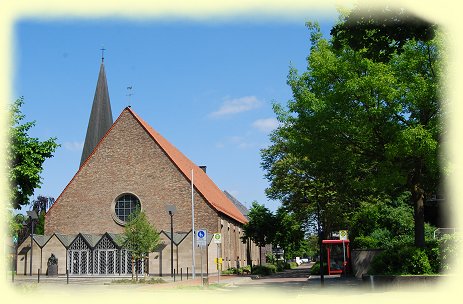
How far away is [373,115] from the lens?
22.4 m

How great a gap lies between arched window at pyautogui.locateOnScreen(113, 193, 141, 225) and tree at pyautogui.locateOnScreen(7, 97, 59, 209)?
2868cm

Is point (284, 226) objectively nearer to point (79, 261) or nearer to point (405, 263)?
point (79, 261)

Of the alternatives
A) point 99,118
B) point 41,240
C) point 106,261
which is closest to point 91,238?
point 106,261

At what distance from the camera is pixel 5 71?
11.4 metres

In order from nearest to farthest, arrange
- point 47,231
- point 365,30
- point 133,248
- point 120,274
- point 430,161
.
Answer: point 365,30 < point 430,161 < point 133,248 < point 120,274 < point 47,231

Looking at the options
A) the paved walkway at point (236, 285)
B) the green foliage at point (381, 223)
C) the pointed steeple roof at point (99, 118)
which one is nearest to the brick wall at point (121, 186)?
the pointed steeple roof at point (99, 118)

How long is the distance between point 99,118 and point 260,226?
23589 mm

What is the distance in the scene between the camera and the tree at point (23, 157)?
20750 mm

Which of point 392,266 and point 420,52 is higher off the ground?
point 420,52

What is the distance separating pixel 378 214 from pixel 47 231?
101 ft

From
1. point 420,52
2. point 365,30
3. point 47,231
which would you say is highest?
point 420,52

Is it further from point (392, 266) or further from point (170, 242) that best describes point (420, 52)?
point (170, 242)

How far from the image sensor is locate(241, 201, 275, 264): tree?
49.8 m

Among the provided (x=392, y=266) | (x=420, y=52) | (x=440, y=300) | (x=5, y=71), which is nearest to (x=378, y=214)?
(x=392, y=266)
